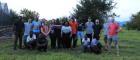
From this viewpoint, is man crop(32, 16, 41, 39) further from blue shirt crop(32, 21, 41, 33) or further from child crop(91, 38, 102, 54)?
child crop(91, 38, 102, 54)

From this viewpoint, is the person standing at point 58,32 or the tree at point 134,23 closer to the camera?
the person standing at point 58,32

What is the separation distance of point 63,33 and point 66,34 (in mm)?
181

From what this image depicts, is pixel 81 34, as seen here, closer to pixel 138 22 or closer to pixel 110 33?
pixel 110 33

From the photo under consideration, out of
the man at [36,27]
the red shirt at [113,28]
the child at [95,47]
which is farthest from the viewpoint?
the man at [36,27]

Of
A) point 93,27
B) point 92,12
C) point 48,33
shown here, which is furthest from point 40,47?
point 92,12

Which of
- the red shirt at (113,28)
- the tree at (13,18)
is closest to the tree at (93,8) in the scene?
the tree at (13,18)

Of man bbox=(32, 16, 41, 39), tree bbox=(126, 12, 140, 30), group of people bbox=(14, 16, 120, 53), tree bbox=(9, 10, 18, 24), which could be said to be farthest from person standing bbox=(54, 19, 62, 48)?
tree bbox=(126, 12, 140, 30)

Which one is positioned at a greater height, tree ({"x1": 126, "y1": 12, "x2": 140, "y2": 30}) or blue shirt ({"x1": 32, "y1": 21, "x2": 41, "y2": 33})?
tree ({"x1": 126, "y1": 12, "x2": 140, "y2": 30})

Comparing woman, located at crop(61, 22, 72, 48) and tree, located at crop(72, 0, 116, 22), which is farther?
tree, located at crop(72, 0, 116, 22)

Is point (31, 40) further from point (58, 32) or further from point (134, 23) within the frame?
point (134, 23)

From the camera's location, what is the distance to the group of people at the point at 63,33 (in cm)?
2341

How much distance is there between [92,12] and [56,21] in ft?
104

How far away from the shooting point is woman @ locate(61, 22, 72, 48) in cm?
2597

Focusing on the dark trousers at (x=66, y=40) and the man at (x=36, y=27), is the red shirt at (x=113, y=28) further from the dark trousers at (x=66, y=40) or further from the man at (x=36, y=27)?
the man at (x=36, y=27)
